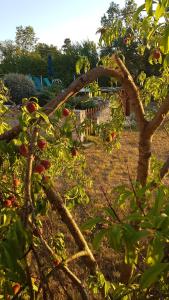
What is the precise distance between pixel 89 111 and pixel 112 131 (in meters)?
9.91

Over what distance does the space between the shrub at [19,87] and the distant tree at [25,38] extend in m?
55.7

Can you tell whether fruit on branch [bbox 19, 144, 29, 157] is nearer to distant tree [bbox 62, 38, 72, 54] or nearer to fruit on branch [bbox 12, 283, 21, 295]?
fruit on branch [bbox 12, 283, 21, 295]

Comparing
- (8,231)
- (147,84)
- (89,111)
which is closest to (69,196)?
(147,84)

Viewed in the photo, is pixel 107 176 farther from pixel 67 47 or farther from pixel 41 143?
pixel 67 47

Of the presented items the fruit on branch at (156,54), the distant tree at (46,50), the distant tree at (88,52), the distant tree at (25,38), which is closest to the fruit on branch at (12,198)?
the fruit on branch at (156,54)

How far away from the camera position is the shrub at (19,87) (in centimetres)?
1921

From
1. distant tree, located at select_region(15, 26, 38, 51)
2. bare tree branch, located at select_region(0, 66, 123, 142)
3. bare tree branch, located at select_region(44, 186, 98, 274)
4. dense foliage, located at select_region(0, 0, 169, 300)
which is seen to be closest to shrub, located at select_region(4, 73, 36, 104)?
dense foliage, located at select_region(0, 0, 169, 300)

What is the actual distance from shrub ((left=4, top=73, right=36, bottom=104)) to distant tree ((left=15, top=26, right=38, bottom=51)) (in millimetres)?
55712

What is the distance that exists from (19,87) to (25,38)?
5772cm

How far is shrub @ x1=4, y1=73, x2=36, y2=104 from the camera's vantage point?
19214 millimetres

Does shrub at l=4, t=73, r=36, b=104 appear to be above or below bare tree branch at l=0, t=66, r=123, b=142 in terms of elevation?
below

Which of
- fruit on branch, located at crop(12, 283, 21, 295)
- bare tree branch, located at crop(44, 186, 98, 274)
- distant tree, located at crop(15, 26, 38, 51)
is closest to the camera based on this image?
fruit on branch, located at crop(12, 283, 21, 295)

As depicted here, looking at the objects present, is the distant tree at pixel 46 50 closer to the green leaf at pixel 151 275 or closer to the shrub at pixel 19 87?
the shrub at pixel 19 87

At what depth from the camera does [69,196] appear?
3230 millimetres
